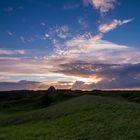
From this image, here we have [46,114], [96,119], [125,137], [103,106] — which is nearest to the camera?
[125,137]

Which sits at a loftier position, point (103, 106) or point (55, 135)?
point (103, 106)

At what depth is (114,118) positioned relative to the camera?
32344mm

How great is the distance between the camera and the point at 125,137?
80.6 feet

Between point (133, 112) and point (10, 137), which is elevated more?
point (133, 112)

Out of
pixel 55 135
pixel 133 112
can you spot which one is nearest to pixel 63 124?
pixel 55 135

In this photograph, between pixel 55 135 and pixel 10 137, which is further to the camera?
pixel 10 137

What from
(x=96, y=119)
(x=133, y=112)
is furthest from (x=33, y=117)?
(x=133, y=112)

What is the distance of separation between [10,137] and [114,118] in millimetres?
11915

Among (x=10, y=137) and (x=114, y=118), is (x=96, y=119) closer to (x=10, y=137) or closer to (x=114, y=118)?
(x=114, y=118)

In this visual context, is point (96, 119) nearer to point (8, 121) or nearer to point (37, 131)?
point (37, 131)

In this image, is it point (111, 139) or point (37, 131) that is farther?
point (37, 131)

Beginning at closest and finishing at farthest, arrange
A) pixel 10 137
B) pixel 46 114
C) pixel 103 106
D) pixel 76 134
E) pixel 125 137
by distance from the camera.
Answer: pixel 125 137, pixel 76 134, pixel 10 137, pixel 103 106, pixel 46 114

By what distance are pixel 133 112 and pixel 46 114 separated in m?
16.7

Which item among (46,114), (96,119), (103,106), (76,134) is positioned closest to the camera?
(76,134)
